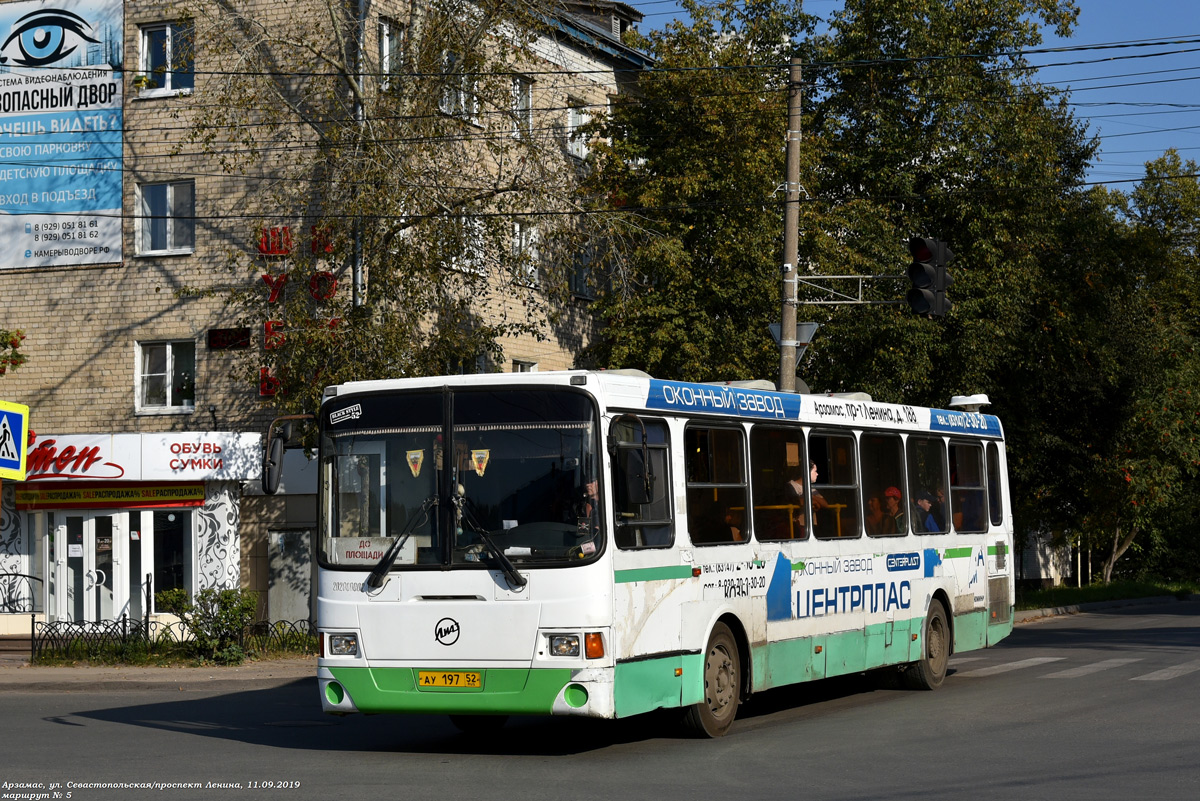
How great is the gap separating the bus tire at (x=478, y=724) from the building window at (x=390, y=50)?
13.4 m

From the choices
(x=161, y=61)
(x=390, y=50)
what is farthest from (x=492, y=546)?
(x=161, y=61)

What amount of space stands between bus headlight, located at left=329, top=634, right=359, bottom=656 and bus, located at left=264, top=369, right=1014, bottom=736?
1cm

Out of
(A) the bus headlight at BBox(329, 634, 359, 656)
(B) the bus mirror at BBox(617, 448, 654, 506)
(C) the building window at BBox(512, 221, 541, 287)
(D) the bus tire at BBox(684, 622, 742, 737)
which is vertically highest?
(C) the building window at BBox(512, 221, 541, 287)

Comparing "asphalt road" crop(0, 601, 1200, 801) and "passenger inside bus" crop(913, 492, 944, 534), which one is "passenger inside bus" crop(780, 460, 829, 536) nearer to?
"asphalt road" crop(0, 601, 1200, 801)

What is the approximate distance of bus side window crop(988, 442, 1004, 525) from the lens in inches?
717

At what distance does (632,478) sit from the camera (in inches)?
433

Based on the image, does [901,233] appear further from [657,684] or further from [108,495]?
[657,684]

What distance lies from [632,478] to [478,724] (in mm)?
3062

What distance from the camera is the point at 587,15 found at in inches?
1612

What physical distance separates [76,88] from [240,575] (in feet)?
33.6

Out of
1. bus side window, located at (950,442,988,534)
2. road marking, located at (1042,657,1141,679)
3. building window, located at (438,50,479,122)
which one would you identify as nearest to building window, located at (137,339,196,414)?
building window, located at (438,50,479,122)

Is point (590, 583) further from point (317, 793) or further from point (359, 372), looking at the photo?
point (359, 372)

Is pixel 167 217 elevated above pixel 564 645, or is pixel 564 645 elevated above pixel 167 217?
pixel 167 217

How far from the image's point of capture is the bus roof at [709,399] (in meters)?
11.1
